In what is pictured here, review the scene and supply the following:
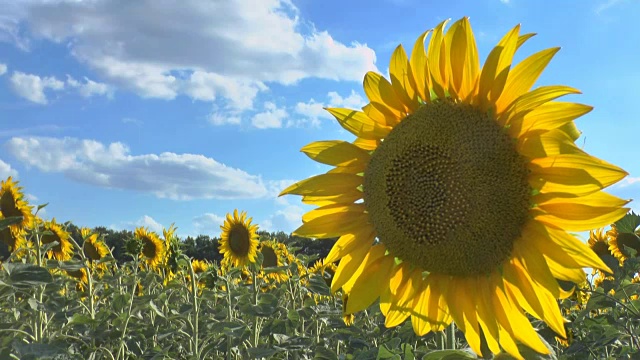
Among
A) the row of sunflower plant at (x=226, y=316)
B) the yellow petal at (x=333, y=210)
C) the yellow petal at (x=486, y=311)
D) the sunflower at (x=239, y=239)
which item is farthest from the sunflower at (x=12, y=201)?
the yellow petal at (x=486, y=311)

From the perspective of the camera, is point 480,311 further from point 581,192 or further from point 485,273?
point 581,192

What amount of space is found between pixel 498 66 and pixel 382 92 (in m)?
0.43

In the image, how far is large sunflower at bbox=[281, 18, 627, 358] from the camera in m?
2.02

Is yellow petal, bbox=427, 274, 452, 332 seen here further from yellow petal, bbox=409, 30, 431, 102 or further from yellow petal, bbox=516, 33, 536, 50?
yellow petal, bbox=516, 33, 536, 50

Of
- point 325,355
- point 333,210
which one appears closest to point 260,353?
point 325,355

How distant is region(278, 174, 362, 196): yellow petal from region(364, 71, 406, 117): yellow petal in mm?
310

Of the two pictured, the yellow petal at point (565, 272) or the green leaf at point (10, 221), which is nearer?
the yellow petal at point (565, 272)

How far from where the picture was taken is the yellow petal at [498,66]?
6.71 ft

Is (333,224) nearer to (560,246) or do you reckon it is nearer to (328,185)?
(328,185)

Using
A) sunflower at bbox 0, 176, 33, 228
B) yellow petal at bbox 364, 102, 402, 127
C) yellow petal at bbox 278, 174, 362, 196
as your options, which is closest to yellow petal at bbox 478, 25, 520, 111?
yellow petal at bbox 364, 102, 402, 127

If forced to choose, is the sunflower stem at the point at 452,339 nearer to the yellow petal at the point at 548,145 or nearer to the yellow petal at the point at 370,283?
the yellow petal at the point at 370,283

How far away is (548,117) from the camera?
1991mm

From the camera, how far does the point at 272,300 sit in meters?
4.80

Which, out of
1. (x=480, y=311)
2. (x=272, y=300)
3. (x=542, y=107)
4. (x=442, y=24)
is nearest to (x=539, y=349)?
(x=480, y=311)
